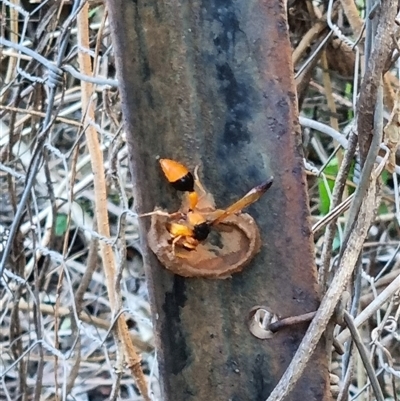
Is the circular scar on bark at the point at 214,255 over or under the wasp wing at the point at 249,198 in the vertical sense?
under

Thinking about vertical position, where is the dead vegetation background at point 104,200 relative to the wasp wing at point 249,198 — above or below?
below

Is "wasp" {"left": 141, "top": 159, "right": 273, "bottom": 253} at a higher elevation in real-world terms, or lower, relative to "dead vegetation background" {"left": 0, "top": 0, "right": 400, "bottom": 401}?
higher

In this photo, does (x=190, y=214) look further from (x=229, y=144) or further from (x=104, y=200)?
(x=104, y=200)

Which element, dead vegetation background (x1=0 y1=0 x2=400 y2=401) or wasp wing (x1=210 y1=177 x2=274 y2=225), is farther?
dead vegetation background (x1=0 y1=0 x2=400 y2=401)

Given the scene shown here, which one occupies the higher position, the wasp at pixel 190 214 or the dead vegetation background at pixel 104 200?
the wasp at pixel 190 214

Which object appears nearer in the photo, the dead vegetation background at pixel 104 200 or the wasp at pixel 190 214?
the wasp at pixel 190 214

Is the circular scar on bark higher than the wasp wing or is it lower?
lower

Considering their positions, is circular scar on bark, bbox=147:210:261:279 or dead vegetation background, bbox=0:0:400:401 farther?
dead vegetation background, bbox=0:0:400:401
